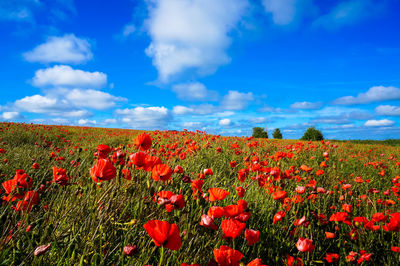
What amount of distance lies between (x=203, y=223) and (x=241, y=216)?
224 mm

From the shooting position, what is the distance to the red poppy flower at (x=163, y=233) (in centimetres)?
84

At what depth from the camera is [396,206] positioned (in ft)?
10.8

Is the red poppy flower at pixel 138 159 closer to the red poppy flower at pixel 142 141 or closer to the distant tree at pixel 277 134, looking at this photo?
the red poppy flower at pixel 142 141

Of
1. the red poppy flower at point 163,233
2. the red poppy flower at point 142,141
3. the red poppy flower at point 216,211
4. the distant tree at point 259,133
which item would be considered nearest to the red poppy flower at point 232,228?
the red poppy flower at point 216,211

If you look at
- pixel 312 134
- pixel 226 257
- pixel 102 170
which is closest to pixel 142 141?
pixel 102 170

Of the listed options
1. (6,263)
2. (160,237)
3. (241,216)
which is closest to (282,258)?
(241,216)

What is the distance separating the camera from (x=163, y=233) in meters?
0.84

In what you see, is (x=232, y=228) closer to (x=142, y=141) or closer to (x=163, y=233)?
(x=163, y=233)

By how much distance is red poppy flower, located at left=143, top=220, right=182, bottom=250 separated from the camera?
33.2 inches

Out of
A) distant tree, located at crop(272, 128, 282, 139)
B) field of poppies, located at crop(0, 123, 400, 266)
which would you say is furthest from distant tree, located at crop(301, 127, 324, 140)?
field of poppies, located at crop(0, 123, 400, 266)

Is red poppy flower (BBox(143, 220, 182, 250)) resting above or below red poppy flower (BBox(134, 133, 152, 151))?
below

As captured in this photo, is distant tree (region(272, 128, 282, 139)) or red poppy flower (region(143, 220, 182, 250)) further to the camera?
distant tree (region(272, 128, 282, 139))

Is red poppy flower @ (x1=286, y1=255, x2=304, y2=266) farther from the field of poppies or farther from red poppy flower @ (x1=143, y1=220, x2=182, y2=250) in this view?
red poppy flower @ (x1=143, y1=220, x2=182, y2=250)

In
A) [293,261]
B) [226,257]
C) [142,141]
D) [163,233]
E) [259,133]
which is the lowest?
[293,261]
